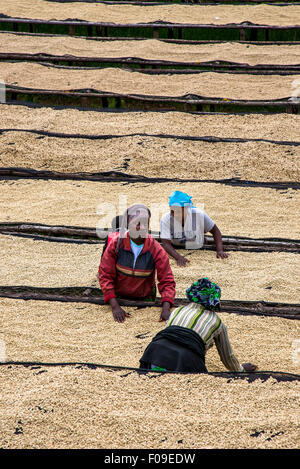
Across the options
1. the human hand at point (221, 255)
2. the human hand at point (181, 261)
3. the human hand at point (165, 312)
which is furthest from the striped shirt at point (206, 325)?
the human hand at point (221, 255)

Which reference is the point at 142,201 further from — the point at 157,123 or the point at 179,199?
the point at 157,123

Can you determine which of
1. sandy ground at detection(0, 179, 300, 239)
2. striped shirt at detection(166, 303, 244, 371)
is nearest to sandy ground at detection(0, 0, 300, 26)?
sandy ground at detection(0, 179, 300, 239)

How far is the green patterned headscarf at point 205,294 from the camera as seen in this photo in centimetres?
308

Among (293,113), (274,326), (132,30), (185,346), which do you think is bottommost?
(274,326)

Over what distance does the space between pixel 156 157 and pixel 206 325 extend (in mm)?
4232

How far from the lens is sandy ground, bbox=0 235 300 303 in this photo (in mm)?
4355

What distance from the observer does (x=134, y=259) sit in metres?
3.90

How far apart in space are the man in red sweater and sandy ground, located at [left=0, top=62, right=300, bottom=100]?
201 inches

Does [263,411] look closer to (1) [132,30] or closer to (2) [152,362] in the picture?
(2) [152,362]

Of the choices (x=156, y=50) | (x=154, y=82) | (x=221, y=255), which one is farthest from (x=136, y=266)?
(x=156, y=50)

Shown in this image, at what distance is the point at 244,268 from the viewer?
187 inches
